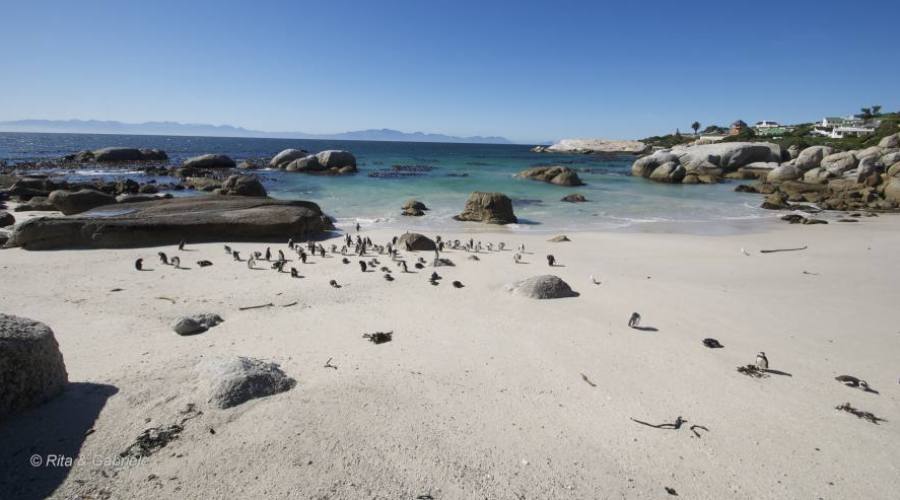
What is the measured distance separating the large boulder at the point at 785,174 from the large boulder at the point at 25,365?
53832 millimetres

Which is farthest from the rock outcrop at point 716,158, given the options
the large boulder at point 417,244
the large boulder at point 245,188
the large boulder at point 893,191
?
the large boulder at point 417,244

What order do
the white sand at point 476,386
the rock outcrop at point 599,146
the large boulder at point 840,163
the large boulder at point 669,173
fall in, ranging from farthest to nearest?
the rock outcrop at point 599,146 → the large boulder at point 669,173 → the large boulder at point 840,163 → the white sand at point 476,386

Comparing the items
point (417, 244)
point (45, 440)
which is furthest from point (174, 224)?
point (45, 440)

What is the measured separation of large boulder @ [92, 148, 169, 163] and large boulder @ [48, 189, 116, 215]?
1663 inches

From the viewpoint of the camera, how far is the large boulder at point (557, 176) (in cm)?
4025

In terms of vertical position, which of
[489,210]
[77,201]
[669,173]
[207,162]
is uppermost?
[669,173]

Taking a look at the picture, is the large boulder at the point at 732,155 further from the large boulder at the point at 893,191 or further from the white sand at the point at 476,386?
the white sand at the point at 476,386

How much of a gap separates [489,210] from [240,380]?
1779 centimetres

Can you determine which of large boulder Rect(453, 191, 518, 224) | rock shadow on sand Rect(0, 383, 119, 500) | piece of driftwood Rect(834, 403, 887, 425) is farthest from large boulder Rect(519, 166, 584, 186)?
rock shadow on sand Rect(0, 383, 119, 500)

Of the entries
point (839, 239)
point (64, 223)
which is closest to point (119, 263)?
point (64, 223)

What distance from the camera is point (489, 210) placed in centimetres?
2206

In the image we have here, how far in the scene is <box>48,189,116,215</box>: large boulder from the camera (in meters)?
18.9

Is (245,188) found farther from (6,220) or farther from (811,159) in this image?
(811,159)

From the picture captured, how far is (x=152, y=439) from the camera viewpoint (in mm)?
4461
